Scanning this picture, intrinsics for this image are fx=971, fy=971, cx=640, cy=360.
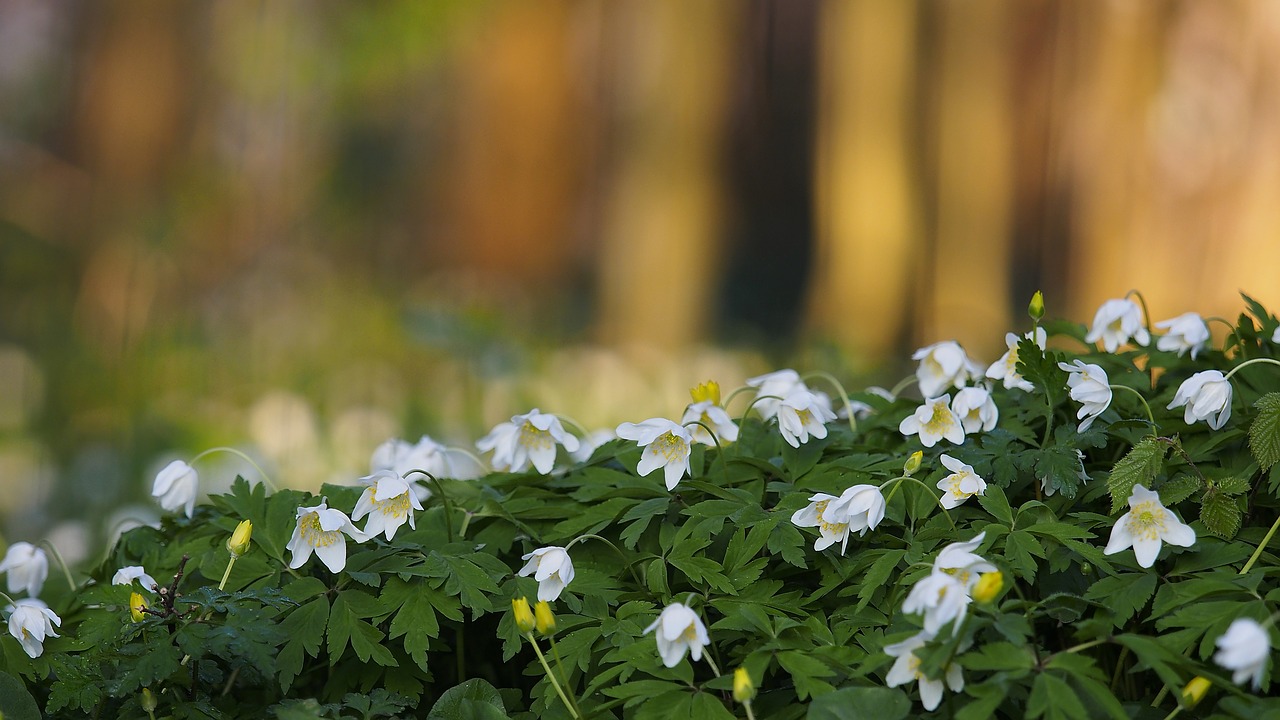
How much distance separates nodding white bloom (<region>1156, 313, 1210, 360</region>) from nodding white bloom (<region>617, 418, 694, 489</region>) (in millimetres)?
953

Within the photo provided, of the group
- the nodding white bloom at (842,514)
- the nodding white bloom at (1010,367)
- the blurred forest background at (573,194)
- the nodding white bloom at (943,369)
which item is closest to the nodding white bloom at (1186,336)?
the nodding white bloom at (1010,367)

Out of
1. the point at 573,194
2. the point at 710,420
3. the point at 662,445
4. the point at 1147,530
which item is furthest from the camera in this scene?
the point at 573,194

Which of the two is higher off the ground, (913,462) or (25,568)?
(913,462)

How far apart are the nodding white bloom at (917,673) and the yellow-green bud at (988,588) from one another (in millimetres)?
100

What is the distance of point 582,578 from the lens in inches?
60.2

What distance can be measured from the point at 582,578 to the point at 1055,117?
3087 millimetres

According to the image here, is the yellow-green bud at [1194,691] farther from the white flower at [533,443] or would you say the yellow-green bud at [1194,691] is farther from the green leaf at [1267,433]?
the white flower at [533,443]

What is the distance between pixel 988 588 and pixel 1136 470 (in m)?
0.40

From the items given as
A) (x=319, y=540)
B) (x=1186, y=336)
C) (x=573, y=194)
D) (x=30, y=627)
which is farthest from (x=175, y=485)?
(x=573, y=194)

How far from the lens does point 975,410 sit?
1672 mm

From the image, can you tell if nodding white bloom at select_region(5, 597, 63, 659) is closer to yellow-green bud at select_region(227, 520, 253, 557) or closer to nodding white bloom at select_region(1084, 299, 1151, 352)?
yellow-green bud at select_region(227, 520, 253, 557)

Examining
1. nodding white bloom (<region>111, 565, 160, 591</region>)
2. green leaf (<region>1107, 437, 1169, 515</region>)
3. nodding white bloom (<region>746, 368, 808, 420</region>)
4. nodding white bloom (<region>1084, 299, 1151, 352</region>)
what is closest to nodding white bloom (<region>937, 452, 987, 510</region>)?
green leaf (<region>1107, 437, 1169, 515</region>)

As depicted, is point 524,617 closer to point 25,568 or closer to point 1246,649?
point 1246,649

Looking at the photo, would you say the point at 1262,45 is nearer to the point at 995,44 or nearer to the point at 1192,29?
the point at 1192,29
